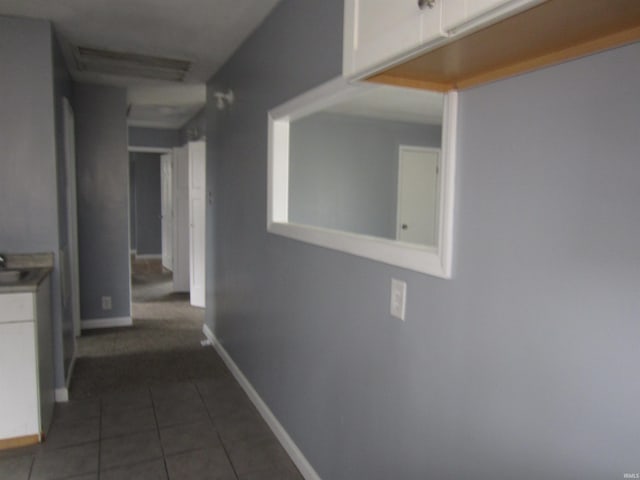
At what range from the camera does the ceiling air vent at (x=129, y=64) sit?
3.52 meters

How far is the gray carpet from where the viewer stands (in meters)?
3.41

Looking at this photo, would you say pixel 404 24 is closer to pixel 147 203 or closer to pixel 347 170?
pixel 347 170

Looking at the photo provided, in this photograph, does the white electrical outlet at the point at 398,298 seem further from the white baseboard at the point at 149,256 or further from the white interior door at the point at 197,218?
the white baseboard at the point at 149,256

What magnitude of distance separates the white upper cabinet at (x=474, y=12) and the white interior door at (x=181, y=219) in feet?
19.4

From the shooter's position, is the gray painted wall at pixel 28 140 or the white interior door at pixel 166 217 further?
the white interior door at pixel 166 217

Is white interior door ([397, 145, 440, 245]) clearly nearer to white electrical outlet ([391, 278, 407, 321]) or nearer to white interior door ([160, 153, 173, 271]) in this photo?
white electrical outlet ([391, 278, 407, 321])

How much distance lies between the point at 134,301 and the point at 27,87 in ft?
11.9


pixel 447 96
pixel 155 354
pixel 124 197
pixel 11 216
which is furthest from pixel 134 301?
pixel 447 96

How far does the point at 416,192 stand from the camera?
19.5ft

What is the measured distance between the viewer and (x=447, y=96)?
4.12ft

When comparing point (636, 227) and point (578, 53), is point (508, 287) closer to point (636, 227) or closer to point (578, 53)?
point (636, 227)

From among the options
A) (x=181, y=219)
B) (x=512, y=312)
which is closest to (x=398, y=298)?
(x=512, y=312)

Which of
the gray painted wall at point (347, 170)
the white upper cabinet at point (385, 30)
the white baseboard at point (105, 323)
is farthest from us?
the gray painted wall at point (347, 170)

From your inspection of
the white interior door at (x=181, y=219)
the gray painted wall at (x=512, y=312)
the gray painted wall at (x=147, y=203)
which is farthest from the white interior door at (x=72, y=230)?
the gray painted wall at (x=147, y=203)
